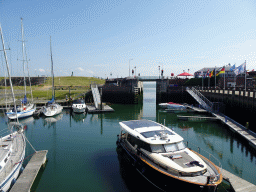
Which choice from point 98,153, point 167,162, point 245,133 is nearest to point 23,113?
point 98,153

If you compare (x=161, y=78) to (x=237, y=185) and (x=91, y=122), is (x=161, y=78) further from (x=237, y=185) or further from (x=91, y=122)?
(x=237, y=185)

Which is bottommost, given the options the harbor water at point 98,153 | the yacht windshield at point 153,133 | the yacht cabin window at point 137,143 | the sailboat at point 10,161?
the harbor water at point 98,153

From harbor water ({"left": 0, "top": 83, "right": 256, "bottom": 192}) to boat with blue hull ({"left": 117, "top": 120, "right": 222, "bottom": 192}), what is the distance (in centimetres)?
150

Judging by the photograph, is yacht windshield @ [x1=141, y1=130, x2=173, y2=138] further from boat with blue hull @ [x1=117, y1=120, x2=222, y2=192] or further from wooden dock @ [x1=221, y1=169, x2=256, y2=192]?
wooden dock @ [x1=221, y1=169, x2=256, y2=192]

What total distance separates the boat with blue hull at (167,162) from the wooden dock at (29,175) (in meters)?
7.47

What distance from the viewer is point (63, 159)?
1805 centimetres

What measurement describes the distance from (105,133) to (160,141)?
15.0 m

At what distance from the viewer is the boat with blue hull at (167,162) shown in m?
10.4

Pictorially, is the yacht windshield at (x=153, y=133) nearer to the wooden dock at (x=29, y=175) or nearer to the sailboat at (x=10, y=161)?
the wooden dock at (x=29, y=175)

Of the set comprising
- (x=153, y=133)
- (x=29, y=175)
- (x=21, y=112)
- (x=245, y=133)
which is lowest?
(x=29, y=175)

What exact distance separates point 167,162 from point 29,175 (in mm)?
10249

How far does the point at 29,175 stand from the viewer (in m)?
13.6

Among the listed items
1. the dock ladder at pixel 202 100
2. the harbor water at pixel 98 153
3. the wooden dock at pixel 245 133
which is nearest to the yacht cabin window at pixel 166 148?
the harbor water at pixel 98 153

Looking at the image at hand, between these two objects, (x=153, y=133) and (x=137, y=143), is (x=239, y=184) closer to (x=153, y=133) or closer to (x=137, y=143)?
(x=153, y=133)
